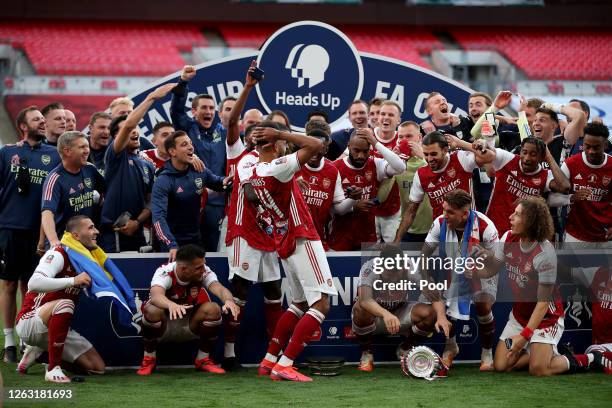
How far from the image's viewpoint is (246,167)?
727 cm

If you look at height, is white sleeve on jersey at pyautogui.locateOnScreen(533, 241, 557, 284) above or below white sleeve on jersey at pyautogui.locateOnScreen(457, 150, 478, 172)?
below

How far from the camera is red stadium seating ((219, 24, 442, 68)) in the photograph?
91.9 feet

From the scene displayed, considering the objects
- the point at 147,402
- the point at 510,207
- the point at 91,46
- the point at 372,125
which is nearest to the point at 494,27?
the point at 91,46

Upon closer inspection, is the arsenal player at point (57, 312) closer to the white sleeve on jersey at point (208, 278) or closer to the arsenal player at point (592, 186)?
the white sleeve on jersey at point (208, 278)

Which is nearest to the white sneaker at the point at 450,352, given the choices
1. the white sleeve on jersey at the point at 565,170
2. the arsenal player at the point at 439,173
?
→ the arsenal player at the point at 439,173

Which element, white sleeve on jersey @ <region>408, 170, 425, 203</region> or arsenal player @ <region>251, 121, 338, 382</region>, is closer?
arsenal player @ <region>251, 121, 338, 382</region>

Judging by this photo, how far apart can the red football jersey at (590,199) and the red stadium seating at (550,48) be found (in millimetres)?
19690

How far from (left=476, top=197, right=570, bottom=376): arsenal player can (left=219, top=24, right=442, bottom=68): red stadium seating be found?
20769mm

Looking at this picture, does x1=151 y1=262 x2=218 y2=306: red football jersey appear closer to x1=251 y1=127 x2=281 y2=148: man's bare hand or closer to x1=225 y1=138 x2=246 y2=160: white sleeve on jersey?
x1=251 y1=127 x2=281 y2=148: man's bare hand

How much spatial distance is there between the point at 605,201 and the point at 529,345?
155 centimetres

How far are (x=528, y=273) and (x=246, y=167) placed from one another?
226 cm

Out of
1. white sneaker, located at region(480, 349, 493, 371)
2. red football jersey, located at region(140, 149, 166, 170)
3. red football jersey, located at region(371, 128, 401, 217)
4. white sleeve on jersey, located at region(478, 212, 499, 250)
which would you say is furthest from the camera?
red football jersey, located at region(140, 149, 166, 170)

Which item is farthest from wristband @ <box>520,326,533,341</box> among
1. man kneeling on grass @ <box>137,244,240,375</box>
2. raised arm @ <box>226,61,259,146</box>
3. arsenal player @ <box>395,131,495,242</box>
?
raised arm @ <box>226,61,259,146</box>

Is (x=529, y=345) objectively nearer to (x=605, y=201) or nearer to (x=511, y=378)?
(x=511, y=378)
